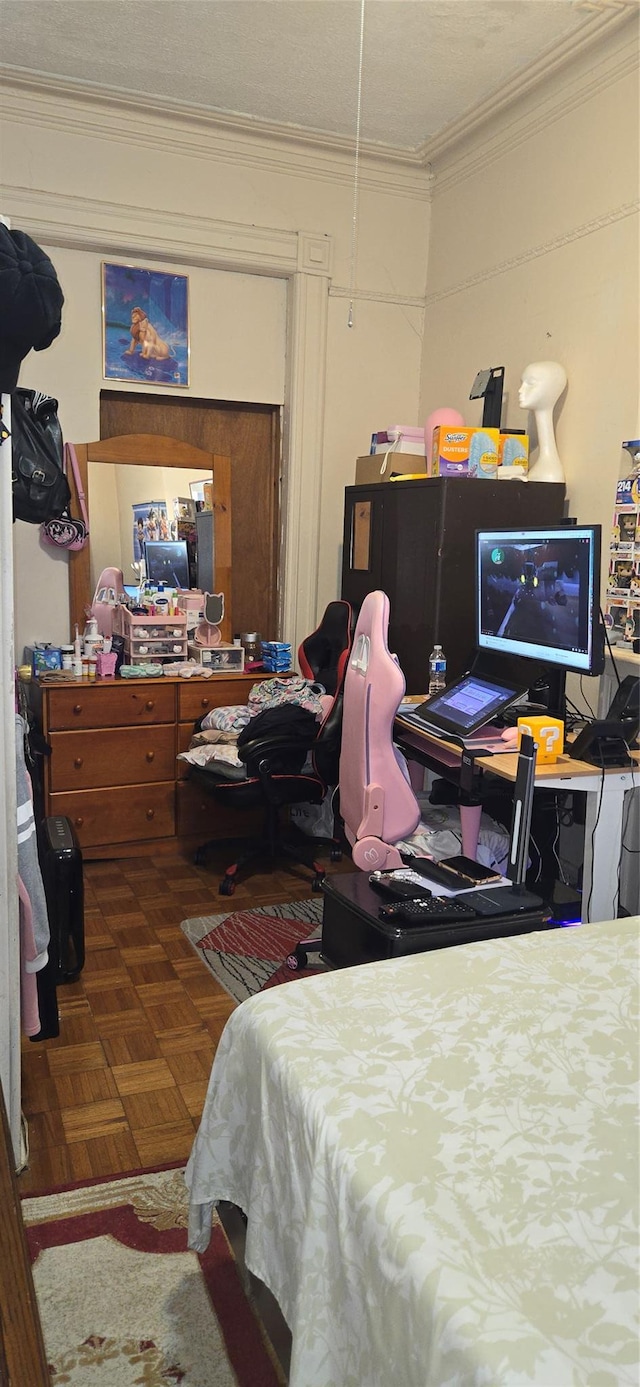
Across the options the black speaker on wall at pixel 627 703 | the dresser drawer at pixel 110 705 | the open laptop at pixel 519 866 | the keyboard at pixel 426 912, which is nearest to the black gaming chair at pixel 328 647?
the dresser drawer at pixel 110 705

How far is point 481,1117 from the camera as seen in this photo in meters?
1.33

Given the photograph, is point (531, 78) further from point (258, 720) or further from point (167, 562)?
point (258, 720)

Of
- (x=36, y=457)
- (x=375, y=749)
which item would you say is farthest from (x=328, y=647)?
(x=36, y=457)

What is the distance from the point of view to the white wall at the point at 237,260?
429cm

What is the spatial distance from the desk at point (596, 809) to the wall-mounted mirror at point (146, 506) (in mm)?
2395

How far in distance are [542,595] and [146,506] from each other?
230cm

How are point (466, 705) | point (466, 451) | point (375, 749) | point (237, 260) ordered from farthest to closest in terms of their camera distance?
point (237, 260) → point (466, 451) → point (466, 705) → point (375, 749)

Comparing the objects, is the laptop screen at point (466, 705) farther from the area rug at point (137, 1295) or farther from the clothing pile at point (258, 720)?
the area rug at point (137, 1295)

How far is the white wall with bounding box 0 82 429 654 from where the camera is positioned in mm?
4285

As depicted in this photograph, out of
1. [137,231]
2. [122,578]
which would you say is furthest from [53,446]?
[137,231]

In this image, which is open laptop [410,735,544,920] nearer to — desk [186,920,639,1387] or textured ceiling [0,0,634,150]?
desk [186,920,639,1387]

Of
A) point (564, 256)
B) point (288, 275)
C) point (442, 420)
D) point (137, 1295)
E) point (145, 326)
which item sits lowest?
point (137, 1295)

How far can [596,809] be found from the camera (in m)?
2.83

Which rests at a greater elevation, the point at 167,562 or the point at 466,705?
the point at 167,562
